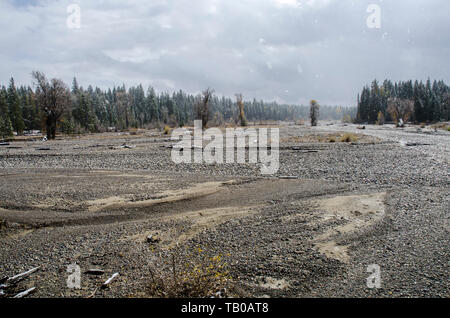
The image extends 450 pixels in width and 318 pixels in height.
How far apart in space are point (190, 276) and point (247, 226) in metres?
2.20

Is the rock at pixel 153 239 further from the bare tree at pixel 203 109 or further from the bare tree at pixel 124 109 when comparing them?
the bare tree at pixel 124 109

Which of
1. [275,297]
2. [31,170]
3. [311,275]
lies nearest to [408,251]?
[311,275]

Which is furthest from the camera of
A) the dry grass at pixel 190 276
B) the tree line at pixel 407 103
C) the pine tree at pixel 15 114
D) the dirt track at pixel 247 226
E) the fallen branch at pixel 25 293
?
the tree line at pixel 407 103

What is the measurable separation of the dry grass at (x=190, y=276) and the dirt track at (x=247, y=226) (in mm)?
214

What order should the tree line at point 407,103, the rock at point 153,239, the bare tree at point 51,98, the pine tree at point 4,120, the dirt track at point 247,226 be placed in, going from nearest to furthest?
the dirt track at point 247,226 → the rock at point 153,239 → the bare tree at point 51,98 → the pine tree at point 4,120 → the tree line at point 407,103

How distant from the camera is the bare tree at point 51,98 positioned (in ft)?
110

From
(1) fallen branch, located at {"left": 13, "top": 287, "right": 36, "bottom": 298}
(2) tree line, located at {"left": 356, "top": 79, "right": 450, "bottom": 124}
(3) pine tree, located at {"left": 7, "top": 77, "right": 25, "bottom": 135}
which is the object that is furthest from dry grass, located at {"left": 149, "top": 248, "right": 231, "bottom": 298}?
(2) tree line, located at {"left": 356, "top": 79, "right": 450, "bottom": 124}

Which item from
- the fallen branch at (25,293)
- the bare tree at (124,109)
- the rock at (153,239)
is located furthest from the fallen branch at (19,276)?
the bare tree at (124,109)

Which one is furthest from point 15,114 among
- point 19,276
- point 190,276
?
point 190,276

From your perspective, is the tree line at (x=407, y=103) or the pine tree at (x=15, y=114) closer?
the pine tree at (x=15, y=114)

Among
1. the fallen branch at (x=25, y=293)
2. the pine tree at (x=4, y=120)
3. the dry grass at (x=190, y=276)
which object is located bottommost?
the fallen branch at (x=25, y=293)

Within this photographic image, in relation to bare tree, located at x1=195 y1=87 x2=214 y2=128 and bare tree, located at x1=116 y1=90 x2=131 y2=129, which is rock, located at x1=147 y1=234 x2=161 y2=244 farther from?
bare tree, located at x1=116 y1=90 x2=131 y2=129

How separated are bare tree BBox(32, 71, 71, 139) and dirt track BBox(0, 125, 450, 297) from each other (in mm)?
27607
